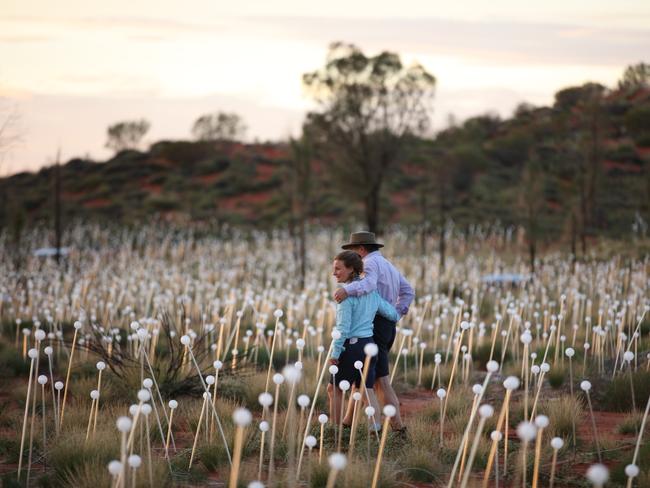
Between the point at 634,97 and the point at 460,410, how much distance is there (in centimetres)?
5867

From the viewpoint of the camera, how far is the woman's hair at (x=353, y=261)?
600 centimetres

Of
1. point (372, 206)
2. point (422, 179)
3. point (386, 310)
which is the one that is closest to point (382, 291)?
point (386, 310)

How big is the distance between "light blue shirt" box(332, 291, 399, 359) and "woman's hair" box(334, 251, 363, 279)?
0.20 meters

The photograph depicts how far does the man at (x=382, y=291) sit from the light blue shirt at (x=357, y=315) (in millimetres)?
94

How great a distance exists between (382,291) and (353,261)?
2.11 ft

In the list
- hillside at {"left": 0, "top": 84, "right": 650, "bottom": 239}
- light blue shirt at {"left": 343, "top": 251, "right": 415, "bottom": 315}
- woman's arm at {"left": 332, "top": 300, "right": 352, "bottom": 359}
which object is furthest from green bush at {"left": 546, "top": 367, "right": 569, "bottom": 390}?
hillside at {"left": 0, "top": 84, "right": 650, "bottom": 239}

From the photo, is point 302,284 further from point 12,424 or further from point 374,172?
point 374,172

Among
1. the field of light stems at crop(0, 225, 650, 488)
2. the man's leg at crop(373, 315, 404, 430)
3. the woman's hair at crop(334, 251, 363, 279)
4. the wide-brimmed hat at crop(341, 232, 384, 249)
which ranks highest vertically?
the wide-brimmed hat at crop(341, 232, 384, 249)

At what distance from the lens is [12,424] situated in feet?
22.1

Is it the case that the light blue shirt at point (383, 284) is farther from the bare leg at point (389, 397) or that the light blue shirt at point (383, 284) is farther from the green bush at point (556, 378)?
the green bush at point (556, 378)

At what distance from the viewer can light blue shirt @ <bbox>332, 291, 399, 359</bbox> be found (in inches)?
235

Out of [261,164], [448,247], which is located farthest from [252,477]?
[261,164]

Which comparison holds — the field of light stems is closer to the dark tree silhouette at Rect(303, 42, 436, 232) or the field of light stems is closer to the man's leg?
the man's leg

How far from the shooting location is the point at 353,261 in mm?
6066
